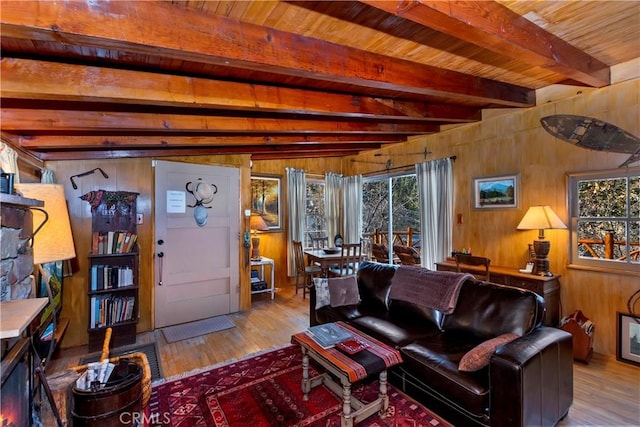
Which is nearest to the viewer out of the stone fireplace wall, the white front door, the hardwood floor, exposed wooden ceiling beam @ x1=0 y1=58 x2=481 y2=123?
the stone fireplace wall

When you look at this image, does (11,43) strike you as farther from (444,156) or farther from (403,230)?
(403,230)

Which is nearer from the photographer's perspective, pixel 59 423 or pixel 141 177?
pixel 59 423

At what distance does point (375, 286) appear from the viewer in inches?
129

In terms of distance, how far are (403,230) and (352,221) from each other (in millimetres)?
1073

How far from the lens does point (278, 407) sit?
2.18 m

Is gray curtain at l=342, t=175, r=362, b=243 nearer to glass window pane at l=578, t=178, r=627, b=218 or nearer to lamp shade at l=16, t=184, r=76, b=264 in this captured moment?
glass window pane at l=578, t=178, r=627, b=218

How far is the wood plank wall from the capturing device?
9.48 ft

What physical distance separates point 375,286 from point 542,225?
5.99ft

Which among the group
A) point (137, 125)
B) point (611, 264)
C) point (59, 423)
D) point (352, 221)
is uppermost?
point (137, 125)

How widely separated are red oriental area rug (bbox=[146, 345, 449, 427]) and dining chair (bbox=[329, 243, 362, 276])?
2.18m

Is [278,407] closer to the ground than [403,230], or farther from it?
closer to the ground

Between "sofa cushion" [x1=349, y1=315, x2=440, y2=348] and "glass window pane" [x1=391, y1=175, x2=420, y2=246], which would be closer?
"sofa cushion" [x1=349, y1=315, x2=440, y2=348]

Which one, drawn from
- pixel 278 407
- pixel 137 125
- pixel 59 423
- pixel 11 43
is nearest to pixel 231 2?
pixel 11 43

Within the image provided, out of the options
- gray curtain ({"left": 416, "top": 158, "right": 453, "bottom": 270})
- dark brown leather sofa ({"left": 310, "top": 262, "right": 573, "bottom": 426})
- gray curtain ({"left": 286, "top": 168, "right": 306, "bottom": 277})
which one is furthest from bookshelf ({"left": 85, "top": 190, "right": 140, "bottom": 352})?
gray curtain ({"left": 416, "top": 158, "right": 453, "bottom": 270})
